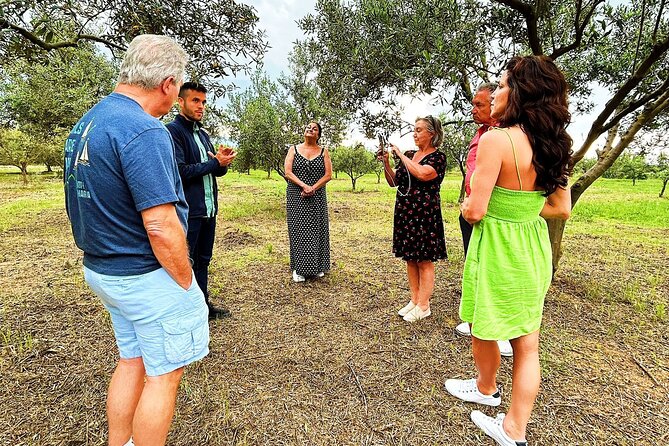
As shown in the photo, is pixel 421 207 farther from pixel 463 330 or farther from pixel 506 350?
pixel 506 350

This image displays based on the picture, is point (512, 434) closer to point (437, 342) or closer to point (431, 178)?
point (437, 342)

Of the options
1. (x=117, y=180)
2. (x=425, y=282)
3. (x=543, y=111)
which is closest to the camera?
(x=117, y=180)

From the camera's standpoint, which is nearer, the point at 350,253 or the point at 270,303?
Answer: the point at 270,303

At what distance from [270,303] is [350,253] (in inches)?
101

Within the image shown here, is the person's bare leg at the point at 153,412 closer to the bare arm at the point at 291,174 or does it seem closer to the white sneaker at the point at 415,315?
the white sneaker at the point at 415,315

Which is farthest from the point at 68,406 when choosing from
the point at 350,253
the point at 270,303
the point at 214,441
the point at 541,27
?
the point at 541,27

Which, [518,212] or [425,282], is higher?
[518,212]

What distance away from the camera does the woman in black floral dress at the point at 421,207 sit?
3391 millimetres

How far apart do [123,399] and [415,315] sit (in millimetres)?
2683

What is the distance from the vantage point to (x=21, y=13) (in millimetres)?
3215

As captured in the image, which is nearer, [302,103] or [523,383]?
[523,383]

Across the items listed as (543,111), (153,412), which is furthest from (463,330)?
(153,412)

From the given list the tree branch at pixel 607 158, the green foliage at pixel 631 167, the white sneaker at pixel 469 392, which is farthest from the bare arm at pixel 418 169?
the green foliage at pixel 631 167

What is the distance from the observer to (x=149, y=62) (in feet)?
5.11
